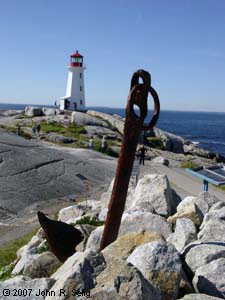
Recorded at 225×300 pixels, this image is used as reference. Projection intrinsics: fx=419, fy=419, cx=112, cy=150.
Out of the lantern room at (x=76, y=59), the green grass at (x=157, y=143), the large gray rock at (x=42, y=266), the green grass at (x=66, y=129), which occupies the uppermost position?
the lantern room at (x=76, y=59)

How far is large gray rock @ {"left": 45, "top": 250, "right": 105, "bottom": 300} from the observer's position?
182 inches

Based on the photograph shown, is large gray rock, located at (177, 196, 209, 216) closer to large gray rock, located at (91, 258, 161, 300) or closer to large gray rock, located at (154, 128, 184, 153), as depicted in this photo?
large gray rock, located at (91, 258, 161, 300)

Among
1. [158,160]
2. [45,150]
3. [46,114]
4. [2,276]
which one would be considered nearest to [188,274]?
[2,276]

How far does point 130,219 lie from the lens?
750 cm

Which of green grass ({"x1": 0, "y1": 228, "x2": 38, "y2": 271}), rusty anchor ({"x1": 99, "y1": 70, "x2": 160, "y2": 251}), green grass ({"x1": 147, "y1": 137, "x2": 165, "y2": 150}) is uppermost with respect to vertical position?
rusty anchor ({"x1": 99, "y1": 70, "x2": 160, "y2": 251})

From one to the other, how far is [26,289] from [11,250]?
18.6 feet

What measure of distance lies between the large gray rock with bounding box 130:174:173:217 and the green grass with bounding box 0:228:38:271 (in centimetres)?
306

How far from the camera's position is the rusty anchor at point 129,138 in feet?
19.9

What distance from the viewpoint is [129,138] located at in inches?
245

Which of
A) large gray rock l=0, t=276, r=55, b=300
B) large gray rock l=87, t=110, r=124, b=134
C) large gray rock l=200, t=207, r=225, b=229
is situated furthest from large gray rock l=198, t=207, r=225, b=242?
large gray rock l=87, t=110, r=124, b=134

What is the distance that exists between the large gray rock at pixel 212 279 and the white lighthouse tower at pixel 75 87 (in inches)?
2357

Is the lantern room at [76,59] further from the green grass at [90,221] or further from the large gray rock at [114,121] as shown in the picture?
the green grass at [90,221]

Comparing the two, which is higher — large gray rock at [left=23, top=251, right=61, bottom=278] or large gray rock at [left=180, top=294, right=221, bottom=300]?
Result: large gray rock at [left=180, top=294, right=221, bottom=300]

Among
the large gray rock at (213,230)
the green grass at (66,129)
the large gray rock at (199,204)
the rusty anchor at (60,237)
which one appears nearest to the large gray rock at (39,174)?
the large gray rock at (199,204)
